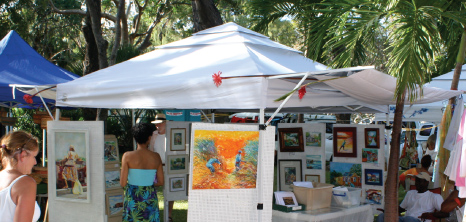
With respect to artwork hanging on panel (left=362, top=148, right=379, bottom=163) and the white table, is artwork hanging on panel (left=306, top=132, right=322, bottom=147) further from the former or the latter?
the white table

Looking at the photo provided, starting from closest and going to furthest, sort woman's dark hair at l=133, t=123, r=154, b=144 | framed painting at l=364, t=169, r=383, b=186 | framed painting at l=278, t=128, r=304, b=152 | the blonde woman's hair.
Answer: the blonde woman's hair, woman's dark hair at l=133, t=123, r=154, b=144, framed painting at l=364, t=169, r=383, b=186, framed painting at l=278, t=128, r=304, b=152

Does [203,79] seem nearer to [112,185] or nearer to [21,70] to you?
[112,185]

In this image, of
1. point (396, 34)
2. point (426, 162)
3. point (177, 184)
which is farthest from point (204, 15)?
point (396, 34)

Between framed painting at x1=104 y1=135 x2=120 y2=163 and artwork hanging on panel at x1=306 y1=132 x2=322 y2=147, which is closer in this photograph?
framed painting at x1=104 y1=135 x2=120 y2=163

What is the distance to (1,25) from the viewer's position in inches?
620

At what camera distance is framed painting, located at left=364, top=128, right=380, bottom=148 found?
6902mm

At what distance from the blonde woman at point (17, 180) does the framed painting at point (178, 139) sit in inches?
147

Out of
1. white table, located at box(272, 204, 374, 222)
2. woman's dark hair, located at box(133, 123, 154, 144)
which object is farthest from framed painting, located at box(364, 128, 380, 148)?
woman's dark hair, located at box(133, 123, 154, 144)

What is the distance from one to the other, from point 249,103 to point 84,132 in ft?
6.86

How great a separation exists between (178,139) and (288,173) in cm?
181

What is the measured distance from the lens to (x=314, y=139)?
712 cm

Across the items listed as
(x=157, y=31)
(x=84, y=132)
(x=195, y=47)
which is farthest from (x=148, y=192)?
(x=157, y=31)

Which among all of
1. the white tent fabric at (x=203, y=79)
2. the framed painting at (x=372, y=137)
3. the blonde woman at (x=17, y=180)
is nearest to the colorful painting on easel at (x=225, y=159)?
the white tent fabric at (x=203, y=79)

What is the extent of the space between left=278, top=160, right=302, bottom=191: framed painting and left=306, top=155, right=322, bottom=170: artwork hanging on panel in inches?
5.4
